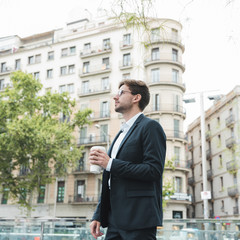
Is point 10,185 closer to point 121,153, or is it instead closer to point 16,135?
point 16,135

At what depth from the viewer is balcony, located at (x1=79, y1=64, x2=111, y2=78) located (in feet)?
117

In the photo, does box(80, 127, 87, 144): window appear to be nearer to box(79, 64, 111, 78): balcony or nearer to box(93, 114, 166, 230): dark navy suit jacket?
box(79, 64, 111, 78): balcony

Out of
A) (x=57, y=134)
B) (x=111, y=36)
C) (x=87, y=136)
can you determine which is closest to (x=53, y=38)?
(x=111, y=36)

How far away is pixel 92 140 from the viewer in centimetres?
3441

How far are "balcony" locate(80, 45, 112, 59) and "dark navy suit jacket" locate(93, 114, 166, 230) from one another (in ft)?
113

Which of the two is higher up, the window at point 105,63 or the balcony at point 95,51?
the balcony at point 95,51

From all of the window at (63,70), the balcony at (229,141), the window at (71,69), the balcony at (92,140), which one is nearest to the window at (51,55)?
the window at (63,70)

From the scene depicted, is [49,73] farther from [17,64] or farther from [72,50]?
[17,64]

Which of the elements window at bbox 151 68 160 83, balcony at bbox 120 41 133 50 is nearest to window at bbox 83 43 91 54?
balcony at bbox 120 41 133 50

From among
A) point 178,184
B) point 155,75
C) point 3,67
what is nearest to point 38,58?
point 3,67

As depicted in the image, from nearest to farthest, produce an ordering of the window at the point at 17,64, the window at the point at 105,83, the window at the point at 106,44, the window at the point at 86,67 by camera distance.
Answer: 1. the window at the point at 105,83
2. the window at the point at 106,44
3. the window at the point at 86,67
4. the window at the point at 17,64

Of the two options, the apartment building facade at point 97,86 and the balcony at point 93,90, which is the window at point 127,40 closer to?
the apartment building facade at point 97,86

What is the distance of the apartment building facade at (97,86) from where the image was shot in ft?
106

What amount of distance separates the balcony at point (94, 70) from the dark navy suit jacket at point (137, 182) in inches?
1316
